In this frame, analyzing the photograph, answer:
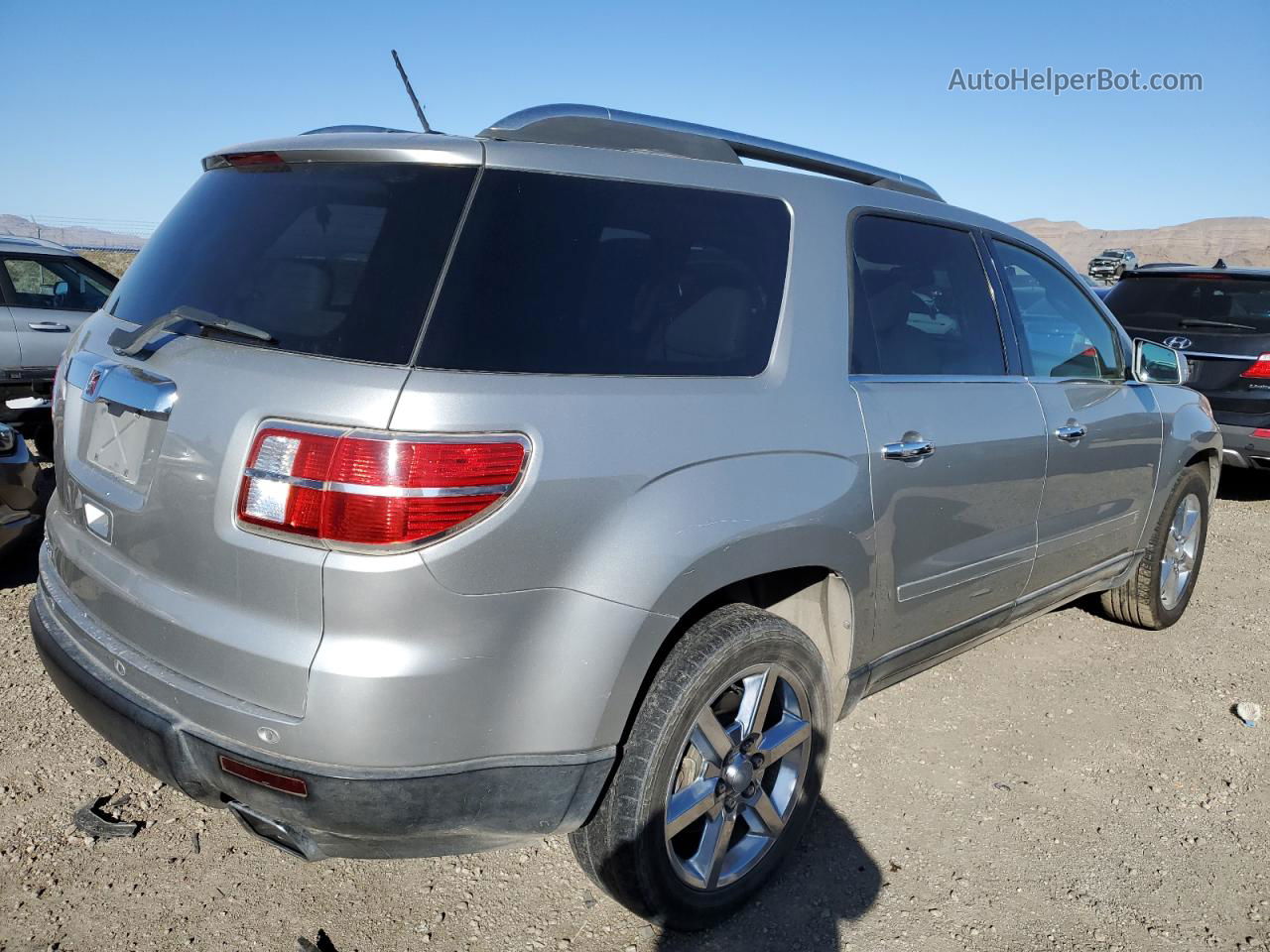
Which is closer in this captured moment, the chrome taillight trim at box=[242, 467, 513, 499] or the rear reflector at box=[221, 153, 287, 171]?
the chrome taillight trim at box=[242, 467, 513, 499]

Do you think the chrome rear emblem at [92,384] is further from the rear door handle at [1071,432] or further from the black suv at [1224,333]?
the black suv at [1224,333]

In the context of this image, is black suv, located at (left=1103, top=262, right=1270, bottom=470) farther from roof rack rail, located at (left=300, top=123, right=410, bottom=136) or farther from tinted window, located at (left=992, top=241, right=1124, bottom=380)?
roof rack rail, located at (left=300, top=123, right=410, bottom=136)

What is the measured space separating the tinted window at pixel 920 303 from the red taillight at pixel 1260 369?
4971mm

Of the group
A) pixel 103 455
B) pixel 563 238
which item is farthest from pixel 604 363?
pixel 103 455

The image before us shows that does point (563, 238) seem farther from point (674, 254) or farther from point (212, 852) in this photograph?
point (212, 852)

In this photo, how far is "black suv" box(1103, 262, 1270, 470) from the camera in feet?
23.4

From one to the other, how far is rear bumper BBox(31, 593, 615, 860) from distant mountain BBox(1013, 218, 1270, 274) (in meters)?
110

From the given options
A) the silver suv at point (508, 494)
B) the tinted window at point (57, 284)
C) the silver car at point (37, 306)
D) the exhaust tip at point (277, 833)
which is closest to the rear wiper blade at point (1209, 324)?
the silver suv at point (508, 494)

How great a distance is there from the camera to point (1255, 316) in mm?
7219

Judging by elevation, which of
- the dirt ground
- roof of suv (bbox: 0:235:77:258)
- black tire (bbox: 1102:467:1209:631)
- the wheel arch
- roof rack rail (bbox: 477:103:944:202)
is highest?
roof rack rail (bbox: 477:103:944:202)

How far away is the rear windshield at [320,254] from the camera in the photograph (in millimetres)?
1922

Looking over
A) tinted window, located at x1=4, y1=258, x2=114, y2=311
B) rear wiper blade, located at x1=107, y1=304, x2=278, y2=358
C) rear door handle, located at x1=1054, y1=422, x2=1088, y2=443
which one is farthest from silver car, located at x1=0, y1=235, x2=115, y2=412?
rear door handle, located at x1=1054, y1=422, x2=1088, y2=443

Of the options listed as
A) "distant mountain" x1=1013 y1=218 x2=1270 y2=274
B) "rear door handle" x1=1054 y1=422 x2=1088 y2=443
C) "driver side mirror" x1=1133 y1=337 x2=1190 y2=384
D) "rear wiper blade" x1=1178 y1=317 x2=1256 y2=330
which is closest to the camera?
"rear door handle" x1=1054 y1=422 x2=1088 y2=443

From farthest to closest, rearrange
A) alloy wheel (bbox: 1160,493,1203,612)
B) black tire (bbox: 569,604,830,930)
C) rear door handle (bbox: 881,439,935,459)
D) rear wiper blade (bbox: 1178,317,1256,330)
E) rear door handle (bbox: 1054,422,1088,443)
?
rear wiper blade (bbox: 1178,317,1256,330) < alloy wheel (bbox: 1160,493,1203,612) < rear door handle (bbox: 1054,422,1088,443) < rear door handle (bbox: 881,439,935,459) < black tire (bbox: 569,604,830,930)
